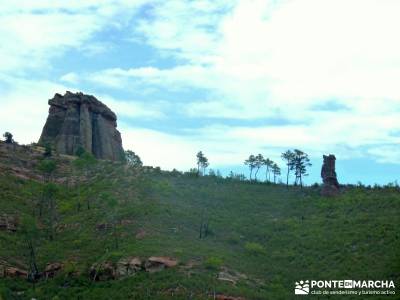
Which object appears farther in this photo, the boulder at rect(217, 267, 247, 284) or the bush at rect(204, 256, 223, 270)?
the bush at rect(204, 256, 223, 270)

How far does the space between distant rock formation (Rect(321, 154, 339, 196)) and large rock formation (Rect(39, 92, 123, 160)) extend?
50371 mm

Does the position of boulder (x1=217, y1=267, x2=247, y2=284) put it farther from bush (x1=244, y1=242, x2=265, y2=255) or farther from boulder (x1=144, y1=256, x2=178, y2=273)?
bush (x1=244, y1=242, x2=265, y2=255)

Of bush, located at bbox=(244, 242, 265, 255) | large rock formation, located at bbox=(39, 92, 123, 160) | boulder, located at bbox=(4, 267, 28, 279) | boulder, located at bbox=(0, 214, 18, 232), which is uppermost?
large rock formation, located at bbox=(39, 92, 123, 160)

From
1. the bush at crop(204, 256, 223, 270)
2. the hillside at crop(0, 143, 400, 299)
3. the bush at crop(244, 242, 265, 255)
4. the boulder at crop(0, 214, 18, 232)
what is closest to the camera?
the hillside at crop(0, 143, 400, 299)

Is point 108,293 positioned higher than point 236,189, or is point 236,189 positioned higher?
point 236,189

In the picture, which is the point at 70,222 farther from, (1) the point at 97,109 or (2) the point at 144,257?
(1) the point at 97,109

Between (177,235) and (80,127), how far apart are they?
57244 millimetres

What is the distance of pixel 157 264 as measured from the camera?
207 ft

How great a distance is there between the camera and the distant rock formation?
103 m

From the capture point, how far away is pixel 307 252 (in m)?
72.9

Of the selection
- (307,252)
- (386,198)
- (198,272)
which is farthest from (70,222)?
(386,198)

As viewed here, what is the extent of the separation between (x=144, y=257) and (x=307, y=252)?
21875 millimetres

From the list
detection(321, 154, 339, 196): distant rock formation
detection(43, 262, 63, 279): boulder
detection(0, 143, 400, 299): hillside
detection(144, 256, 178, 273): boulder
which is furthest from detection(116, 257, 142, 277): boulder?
detection(321, 154, 339, 196): distant rock formation

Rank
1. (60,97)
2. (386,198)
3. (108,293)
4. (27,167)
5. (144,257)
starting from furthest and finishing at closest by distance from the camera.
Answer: (60,97) → (27,167) → (386,198) → (144,257) → (108,293)
